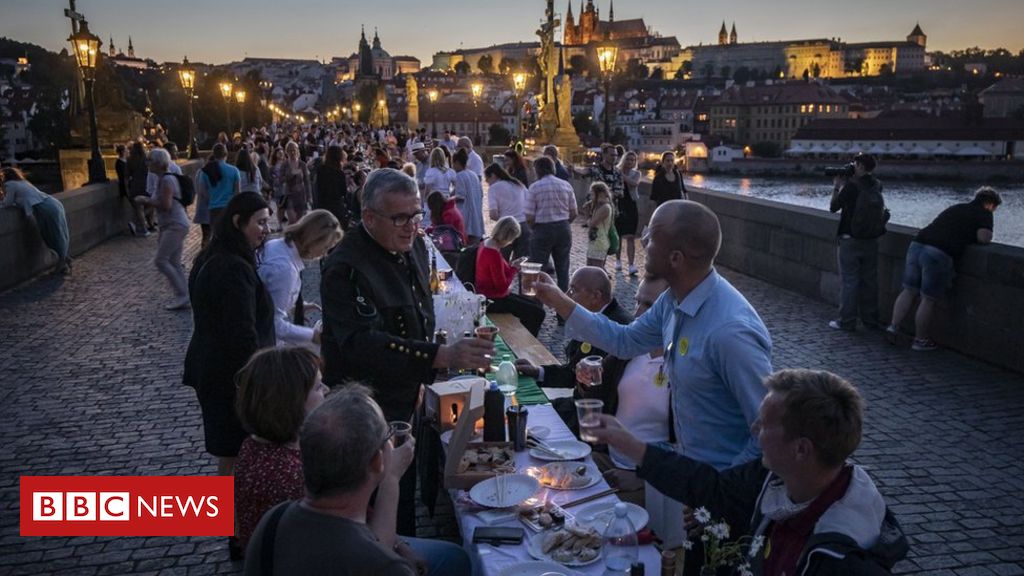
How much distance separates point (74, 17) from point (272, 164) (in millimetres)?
5333

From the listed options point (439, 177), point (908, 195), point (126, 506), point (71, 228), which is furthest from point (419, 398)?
point (908, 195)

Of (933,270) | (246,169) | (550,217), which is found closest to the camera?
(933,270)

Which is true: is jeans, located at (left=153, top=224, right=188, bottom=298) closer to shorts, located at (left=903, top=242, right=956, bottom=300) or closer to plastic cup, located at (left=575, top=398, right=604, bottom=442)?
plastic cup, located at (left=575, top=398, right=604, bottom=442)

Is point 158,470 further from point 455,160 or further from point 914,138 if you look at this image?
point 914,138

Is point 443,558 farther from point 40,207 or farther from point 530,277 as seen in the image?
point 40,207

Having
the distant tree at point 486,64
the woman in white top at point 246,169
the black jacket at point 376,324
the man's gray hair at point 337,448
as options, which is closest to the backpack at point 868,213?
the black jacket at point 376,324

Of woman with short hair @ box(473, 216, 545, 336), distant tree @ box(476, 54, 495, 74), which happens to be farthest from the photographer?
distant tree @ box(476, 54, 495, 74)

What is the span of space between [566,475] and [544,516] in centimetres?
41

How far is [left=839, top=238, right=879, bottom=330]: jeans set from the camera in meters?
8.81

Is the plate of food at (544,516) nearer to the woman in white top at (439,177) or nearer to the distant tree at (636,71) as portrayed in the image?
the woman in white top at (439,177)

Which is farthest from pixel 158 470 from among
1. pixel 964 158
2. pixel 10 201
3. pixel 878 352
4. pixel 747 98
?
pixel 747 98

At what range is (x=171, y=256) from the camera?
1006 cm

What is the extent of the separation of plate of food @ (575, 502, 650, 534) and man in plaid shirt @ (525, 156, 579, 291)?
6.64 m

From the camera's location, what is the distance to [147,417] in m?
6.52
